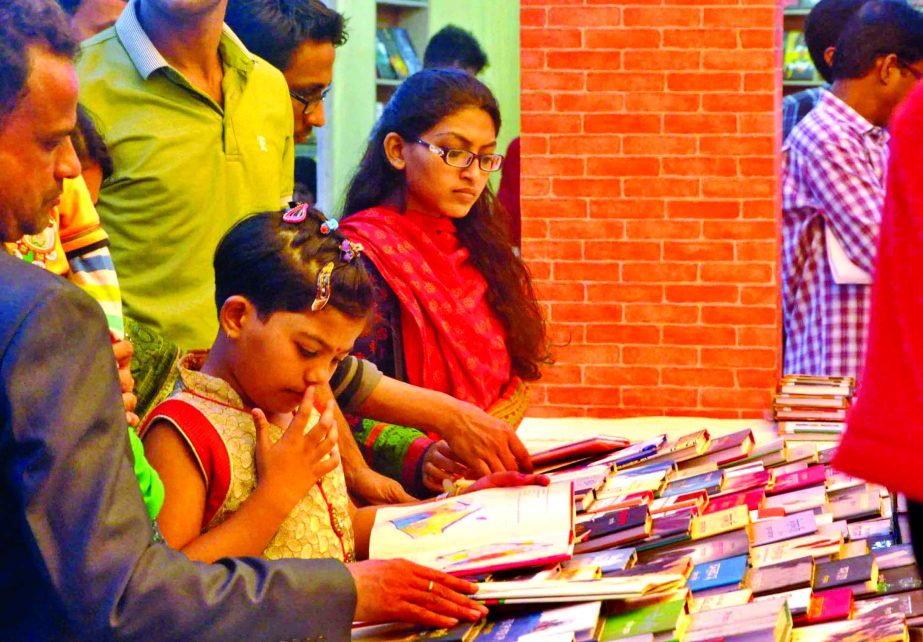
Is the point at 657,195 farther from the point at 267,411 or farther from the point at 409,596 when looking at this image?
the point at 409,596

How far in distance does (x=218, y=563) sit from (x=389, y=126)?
173 cm

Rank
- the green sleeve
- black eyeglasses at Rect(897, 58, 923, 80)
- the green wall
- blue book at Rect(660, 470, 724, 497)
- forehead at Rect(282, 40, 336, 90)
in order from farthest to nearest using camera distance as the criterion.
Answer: the green wall, black eyeglasses at Rect(897, 58, 923, 80), forehead at Rect(282, 40, 336, 90), blue book at Rect(660, 470, 724, 497), the green sleeve

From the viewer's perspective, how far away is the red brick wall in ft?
14.6

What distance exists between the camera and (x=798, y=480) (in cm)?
226

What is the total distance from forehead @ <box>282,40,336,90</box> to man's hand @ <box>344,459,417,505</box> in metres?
1.10

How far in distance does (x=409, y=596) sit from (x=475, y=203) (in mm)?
1557

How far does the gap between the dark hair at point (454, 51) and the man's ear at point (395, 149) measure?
3018 millimetres

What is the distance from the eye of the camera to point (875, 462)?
51.2 inches

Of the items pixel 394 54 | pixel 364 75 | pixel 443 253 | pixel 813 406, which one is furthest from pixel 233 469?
pixel 394 54

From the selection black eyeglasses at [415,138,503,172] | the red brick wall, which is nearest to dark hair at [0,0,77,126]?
black eyeglasses at [415,138,503,172]

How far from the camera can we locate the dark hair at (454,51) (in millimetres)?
5863

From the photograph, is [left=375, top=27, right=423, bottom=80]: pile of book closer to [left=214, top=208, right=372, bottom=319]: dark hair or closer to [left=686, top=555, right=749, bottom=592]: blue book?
[left=214, top=208, right=372, bottom=319]: dark hair

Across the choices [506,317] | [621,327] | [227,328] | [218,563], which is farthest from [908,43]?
[218,563]

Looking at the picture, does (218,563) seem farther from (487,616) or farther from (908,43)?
(908,43)
